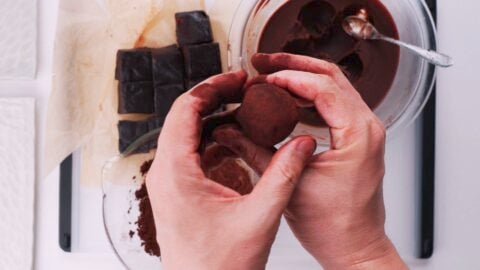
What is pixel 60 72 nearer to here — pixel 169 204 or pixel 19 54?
pixel 19 54

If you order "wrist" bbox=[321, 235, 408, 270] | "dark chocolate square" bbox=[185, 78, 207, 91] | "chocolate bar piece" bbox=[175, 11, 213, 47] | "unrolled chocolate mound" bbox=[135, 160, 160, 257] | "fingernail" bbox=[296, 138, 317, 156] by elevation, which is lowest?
"unrolled chocolate mound" bbox=[135, 160, 160, 257]

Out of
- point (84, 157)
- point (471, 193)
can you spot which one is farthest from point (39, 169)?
point (471, 193)

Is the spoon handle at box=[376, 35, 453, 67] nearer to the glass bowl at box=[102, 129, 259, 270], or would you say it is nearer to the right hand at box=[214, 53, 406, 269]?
the right hand at box=[214, 53, 406, 269]

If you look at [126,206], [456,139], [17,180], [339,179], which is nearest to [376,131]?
[339,179]

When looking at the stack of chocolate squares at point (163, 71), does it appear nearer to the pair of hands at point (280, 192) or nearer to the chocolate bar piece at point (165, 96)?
the chocolate bar piece at point (165, 96)

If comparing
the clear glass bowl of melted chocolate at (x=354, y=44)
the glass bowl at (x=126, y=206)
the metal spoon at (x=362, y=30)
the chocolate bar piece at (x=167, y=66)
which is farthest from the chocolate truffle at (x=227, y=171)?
the metal spoon at (x=362, y=30)

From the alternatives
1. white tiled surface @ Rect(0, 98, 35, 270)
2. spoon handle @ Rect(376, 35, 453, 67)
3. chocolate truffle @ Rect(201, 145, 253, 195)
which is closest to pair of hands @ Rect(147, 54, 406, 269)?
chocolate truffle @ Rect(201, 145, 253, 195)
